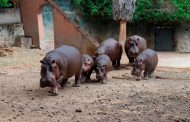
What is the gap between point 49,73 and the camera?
7492 millimetres

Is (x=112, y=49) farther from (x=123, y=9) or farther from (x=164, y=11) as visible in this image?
(x=164, y=11)

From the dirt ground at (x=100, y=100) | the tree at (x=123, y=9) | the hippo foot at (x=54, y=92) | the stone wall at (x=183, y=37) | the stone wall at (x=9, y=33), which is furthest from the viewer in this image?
the stone wall at (x=183, y=37)

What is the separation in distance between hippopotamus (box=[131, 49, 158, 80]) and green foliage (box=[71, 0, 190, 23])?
7.64m

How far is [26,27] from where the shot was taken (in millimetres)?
15250

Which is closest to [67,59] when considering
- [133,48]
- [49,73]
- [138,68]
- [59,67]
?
[59,67]

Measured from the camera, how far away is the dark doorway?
19062 millimetres

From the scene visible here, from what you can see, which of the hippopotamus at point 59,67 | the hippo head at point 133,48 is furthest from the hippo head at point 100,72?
the hippo head at point 133,48

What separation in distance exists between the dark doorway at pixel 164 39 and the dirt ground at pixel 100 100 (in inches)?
330

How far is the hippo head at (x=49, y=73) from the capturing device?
744 centimetres

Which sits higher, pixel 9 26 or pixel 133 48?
pixel 9 26

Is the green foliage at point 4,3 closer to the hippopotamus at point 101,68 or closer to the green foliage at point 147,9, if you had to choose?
the green foliage at point 147,9

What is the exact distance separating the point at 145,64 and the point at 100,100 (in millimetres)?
2943

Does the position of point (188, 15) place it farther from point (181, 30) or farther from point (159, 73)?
point (159, 73)

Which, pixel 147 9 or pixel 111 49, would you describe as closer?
pixel 111 49
